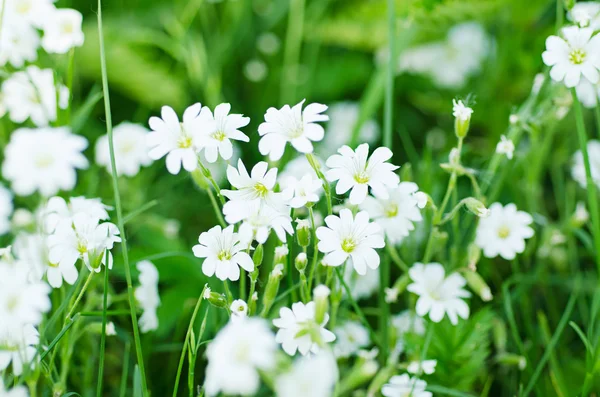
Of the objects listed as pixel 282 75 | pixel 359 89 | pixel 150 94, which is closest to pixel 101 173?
pixel 150 94

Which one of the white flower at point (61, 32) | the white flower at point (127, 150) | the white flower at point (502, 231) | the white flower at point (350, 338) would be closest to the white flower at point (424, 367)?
the white flower at point (350, 338)

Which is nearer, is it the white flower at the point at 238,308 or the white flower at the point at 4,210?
the white flower at the point at 238,308

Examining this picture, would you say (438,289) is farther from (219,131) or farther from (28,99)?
(28,99)

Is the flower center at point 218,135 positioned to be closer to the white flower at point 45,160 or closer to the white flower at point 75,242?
the white flower at point 75,242

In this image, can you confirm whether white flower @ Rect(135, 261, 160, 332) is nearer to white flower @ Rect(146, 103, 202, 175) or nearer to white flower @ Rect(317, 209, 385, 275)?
white flower @ Rect(146, 103, 202, 175)

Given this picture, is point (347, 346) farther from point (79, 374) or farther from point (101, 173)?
point (101, 173)

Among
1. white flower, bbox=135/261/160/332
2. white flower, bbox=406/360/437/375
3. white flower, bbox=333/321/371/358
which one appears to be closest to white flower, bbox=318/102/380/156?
white flower, bbox=333/321/371/358

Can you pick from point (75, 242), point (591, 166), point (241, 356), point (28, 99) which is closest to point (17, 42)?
point (28, 99)
